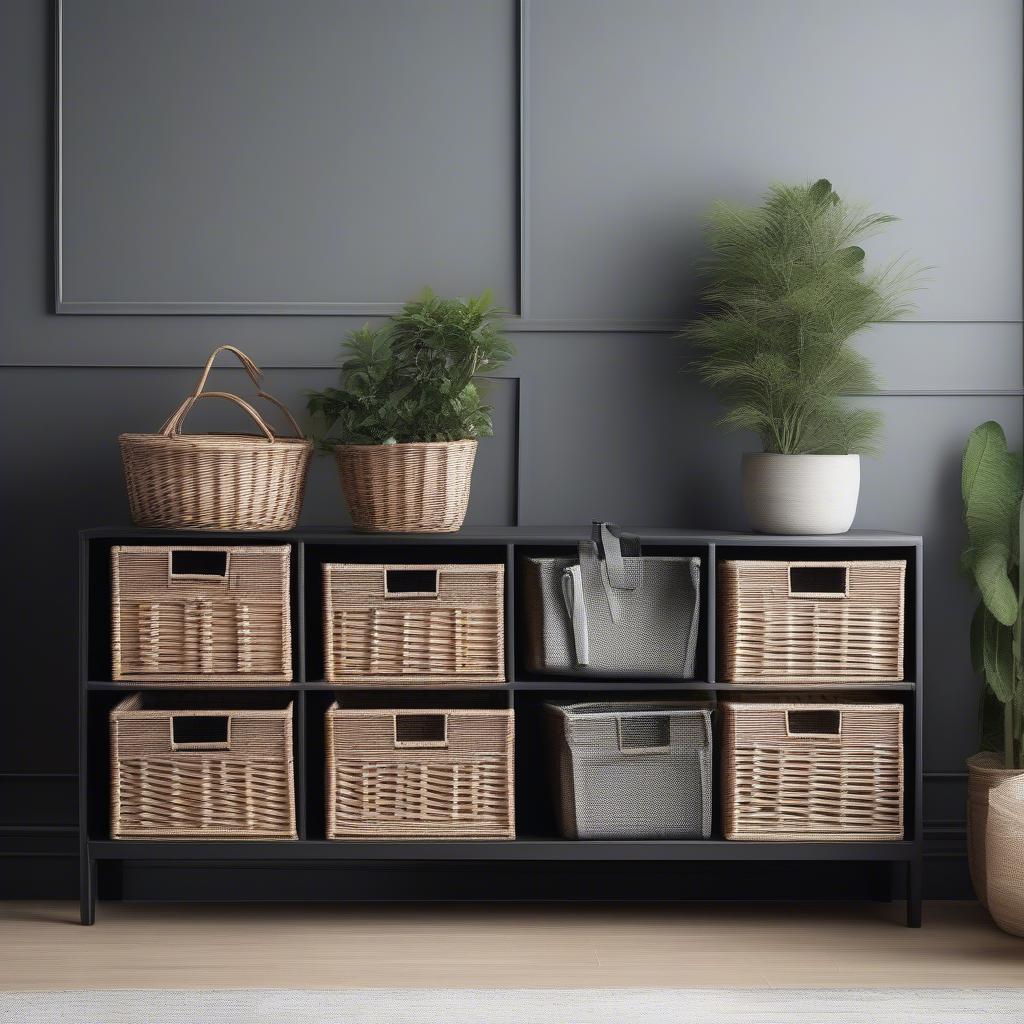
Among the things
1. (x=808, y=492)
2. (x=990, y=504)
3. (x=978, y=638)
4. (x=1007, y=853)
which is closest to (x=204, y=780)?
(x=808, y=492)

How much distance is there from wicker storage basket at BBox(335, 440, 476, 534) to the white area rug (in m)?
0.94

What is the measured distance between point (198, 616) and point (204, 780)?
35cm

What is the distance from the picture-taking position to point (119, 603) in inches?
95.1

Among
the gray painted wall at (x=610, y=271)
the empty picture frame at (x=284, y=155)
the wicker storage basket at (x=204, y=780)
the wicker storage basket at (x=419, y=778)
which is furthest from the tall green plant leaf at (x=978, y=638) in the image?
the wicker storage basket at (x=204, y=780)

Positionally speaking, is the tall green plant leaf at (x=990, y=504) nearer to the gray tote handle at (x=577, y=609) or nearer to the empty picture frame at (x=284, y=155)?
→ the gray tote handle at (x=577, y=609)

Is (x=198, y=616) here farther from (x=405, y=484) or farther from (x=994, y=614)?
(x=994, y=614)

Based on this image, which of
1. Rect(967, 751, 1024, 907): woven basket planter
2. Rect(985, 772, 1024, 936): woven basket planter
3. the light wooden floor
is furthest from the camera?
Rect(967, 751, 1024, 907): woven basket planter

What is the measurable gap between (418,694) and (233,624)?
46cm

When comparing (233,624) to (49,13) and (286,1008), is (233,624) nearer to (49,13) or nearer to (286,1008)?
(286,1008)

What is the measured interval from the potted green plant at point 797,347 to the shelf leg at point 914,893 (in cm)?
74

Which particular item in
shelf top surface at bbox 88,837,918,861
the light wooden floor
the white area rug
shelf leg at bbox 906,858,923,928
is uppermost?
shelf top surface at bbox 88,837,918,861

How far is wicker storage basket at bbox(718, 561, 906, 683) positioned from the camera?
8.03 feet

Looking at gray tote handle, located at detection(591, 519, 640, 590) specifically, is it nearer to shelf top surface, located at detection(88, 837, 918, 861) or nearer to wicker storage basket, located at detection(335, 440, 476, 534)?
wicker storage basket, located at detection(335, 440, 476, 534)

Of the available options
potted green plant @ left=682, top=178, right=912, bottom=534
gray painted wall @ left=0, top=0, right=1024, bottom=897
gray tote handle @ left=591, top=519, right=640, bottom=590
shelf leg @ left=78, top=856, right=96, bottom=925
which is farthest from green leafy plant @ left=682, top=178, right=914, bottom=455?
shelf leg @ left=78, top=856, right=96, bottom=925
